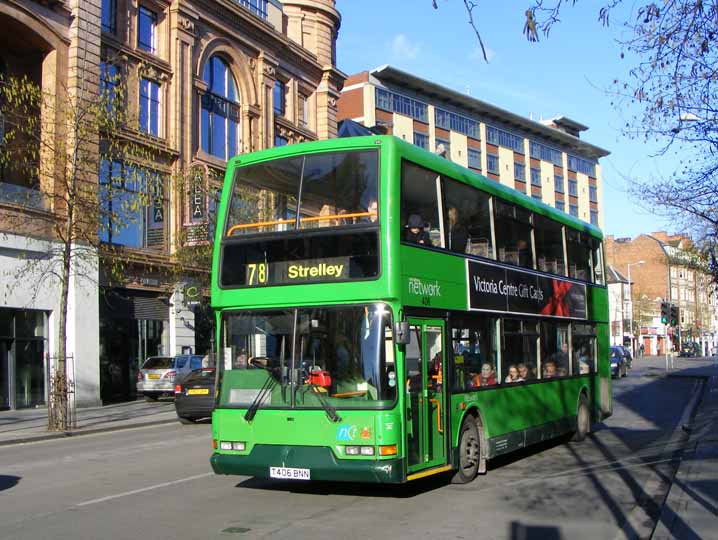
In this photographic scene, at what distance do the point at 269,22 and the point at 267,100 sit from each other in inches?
159

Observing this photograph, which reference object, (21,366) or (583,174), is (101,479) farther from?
(583,174)

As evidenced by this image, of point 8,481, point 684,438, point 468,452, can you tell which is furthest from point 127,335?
point 468,452

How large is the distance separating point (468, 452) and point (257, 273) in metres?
3.70

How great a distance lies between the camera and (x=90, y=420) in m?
22.6

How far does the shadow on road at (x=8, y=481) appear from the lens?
11008 mm

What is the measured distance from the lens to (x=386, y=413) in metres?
8.81

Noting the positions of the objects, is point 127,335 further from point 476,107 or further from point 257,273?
point 476,107

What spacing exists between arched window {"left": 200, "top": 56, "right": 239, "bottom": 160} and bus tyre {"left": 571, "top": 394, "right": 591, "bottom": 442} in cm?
2322

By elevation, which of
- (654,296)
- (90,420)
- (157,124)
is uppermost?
(157,124)

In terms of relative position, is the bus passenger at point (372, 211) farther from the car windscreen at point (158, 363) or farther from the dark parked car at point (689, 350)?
the dark parked car at point (689, 350)

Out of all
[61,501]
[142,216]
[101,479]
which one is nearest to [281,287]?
[61,501]

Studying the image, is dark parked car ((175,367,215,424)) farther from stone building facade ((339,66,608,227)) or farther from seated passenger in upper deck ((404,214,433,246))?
stone building facade ((339,66,608,227))

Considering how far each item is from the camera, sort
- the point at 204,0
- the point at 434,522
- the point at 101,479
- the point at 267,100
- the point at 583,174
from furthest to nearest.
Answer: the point at 583,174 → the point at 267,100 → the point at 204,0 → the point at 101,479 → the point at 434,522

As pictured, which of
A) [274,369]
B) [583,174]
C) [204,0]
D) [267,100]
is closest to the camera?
[274,369]
